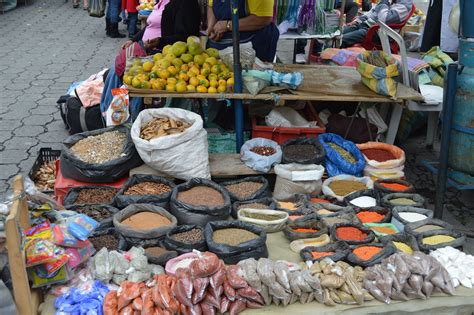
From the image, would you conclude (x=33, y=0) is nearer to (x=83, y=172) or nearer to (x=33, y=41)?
(x=33, y=41)

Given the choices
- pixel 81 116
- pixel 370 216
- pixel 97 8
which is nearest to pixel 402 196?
pixel 370 216

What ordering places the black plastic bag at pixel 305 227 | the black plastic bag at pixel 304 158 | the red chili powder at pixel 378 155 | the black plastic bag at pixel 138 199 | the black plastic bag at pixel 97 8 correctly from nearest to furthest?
the black plastic bag at pixel 305 227 → the black plastic bag at pixel 138 199 → the black plastic bag at pixel 304 158 → the red chili powder at pixel 378 155 → the black plastic bag at pixel 97 8

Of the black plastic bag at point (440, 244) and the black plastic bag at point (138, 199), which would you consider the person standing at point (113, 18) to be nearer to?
the black plastic bag at point (138, 199)

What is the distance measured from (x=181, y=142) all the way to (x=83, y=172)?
2.47 feet

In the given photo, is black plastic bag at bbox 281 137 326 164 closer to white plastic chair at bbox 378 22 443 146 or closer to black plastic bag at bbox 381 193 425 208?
black plastic bag at bbox 381 193 425 208

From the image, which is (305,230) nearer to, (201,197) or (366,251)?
(366,251)

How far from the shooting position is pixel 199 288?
282cm

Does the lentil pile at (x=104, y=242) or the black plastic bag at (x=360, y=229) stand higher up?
the black plastic bag at (x=360, y=229)

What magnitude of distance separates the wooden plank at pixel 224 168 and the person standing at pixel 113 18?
6.86 metres

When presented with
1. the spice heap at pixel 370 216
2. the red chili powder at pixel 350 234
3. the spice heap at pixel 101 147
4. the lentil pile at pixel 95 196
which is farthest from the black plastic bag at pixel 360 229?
the spice heap at pixel 101 147

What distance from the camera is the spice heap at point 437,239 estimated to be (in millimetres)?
3486

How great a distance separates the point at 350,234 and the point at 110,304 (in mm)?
1559

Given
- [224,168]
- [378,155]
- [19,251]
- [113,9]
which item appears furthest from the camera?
[113,9]

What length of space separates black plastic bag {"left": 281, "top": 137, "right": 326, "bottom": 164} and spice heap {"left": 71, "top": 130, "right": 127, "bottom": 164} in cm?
127
